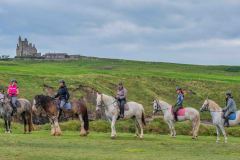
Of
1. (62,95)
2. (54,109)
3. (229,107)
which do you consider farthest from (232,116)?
(54,109)

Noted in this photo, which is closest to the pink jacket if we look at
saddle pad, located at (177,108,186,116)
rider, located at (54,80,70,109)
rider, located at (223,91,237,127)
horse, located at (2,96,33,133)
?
horse, located at (2,96,33,133)

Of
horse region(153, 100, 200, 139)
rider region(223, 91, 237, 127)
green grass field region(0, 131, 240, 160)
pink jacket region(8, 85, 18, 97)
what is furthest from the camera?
horse region(153, 100, 200, 139)

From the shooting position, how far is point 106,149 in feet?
81.5

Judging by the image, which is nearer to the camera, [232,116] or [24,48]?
[232,116]

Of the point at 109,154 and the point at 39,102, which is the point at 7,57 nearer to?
the point at 39,102

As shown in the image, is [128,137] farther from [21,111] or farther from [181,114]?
[21,111]

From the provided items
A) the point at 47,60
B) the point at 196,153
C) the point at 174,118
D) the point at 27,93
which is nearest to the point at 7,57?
the point at 47,60

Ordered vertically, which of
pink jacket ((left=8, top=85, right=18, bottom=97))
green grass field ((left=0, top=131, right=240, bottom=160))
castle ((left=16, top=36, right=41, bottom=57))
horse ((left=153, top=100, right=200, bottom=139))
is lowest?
green grass field ((left=0, top=131, right=240, bottom=160))

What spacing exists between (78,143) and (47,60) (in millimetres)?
102581

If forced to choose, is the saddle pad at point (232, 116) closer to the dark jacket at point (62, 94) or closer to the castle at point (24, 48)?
the dark jacket at point (62, 94)

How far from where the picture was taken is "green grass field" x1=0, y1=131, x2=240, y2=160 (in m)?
21.6

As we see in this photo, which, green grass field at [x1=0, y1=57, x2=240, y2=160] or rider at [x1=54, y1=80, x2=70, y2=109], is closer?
green grass field at [x1=0, y1=57, x2=240, y2=160]

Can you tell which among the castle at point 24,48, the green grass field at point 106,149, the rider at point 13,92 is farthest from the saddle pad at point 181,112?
the castle at point 24,48

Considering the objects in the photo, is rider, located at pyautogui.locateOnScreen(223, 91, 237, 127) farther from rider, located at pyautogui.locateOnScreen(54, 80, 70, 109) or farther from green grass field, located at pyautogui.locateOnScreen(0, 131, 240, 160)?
rider, located at pyautogui.locateOnScreen(54, 80, 70, 109)
